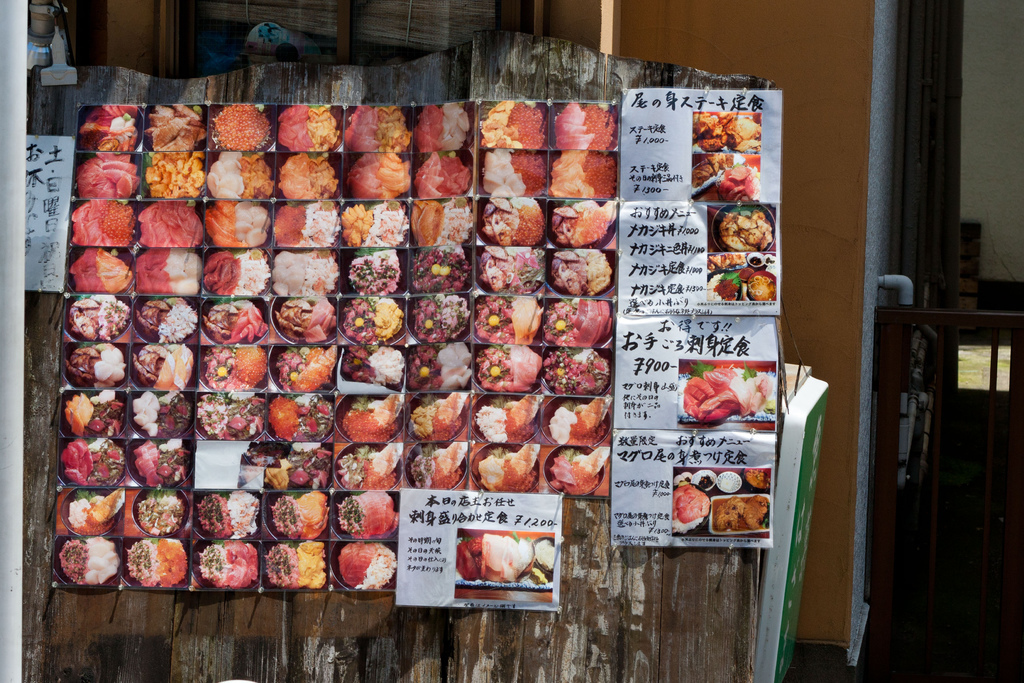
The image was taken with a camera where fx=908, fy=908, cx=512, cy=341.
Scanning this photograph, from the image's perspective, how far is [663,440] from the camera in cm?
331

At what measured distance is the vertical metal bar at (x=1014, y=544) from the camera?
4.46 meters

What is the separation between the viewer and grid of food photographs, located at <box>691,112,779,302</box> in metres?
3.27

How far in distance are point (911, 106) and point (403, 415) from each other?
15.4 feet

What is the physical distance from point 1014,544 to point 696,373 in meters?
2.34

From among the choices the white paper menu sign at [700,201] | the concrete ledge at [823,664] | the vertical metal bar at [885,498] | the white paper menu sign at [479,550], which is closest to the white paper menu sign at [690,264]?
the white paper menu sign at [700,201]

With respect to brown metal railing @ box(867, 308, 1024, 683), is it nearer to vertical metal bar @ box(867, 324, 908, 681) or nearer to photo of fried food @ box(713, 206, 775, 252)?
vertical metal bar @ box(867, 324, 908, 681)

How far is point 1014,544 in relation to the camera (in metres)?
4.48

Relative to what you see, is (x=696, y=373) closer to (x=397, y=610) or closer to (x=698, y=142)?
(x=698, y=142)

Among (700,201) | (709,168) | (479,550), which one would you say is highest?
(709,168)

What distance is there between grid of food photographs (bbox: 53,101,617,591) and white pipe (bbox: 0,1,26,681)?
1.02 metres

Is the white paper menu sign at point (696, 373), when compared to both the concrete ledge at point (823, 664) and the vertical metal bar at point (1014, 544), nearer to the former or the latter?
the concrete ledge at point (823, 664)

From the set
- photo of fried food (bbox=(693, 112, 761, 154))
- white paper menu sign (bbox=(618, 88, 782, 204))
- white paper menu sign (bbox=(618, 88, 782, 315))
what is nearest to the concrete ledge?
white paper menu sign (bbox=(618, 88, 782, 315))

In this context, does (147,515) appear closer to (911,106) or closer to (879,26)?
(879,26)

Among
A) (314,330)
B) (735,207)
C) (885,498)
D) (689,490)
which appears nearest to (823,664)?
(885,498)
